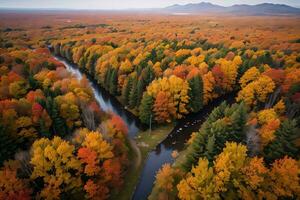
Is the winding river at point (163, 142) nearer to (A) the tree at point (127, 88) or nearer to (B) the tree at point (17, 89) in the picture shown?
(A) the tree at point (127, 88)

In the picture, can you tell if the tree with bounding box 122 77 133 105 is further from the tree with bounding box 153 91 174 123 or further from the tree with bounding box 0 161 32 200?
the tree with bounding box 0 161 32 200

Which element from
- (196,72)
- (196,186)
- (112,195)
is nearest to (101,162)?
(112,195)

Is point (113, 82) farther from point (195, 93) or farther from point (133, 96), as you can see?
point (195, 93)

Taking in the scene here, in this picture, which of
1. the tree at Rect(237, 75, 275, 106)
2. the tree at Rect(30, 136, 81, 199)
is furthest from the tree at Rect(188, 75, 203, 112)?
the tree at Rect(30, 136, 81, 199)

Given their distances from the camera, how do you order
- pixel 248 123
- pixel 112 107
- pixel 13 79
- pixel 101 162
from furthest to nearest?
Result: 1. pixel 112 107
2. pixel 13 79
3. pixel 248 123
4. pixel 101 162

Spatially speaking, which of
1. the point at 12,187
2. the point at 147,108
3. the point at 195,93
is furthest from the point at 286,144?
the point at 12,187

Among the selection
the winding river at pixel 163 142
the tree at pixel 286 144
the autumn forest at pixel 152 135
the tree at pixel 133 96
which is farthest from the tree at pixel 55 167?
the tree at pixel 133 96

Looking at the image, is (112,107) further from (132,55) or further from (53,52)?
(53,52)
